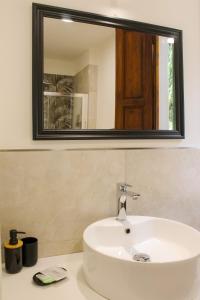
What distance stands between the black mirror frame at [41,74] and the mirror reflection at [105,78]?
23mm

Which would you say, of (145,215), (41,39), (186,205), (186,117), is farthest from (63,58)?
(186,205)

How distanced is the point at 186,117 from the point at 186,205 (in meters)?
0.49

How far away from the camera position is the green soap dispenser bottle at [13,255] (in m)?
1.09

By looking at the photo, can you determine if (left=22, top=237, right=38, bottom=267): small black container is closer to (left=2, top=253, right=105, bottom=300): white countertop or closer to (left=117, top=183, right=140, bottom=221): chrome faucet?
(left=2, top=253, right=105, bottom=300): white countertop

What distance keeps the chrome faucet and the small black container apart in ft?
1.28

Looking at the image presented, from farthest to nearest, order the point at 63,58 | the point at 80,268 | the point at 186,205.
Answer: the point at 186,205, the point at 63,58, the point at 80,268

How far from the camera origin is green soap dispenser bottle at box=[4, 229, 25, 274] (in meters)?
1.09

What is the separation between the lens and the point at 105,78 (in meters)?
1.36

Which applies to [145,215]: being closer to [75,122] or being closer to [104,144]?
[104,144]

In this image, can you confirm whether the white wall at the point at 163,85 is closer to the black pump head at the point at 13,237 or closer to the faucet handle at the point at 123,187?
the faucet handle at the point at 123,187

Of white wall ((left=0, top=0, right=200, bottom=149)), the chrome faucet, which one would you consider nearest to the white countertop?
the chrome faucet

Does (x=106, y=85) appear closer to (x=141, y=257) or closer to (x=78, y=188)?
(x=78, y=188)

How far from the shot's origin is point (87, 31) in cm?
132

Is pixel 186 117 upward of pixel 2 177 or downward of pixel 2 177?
upward
